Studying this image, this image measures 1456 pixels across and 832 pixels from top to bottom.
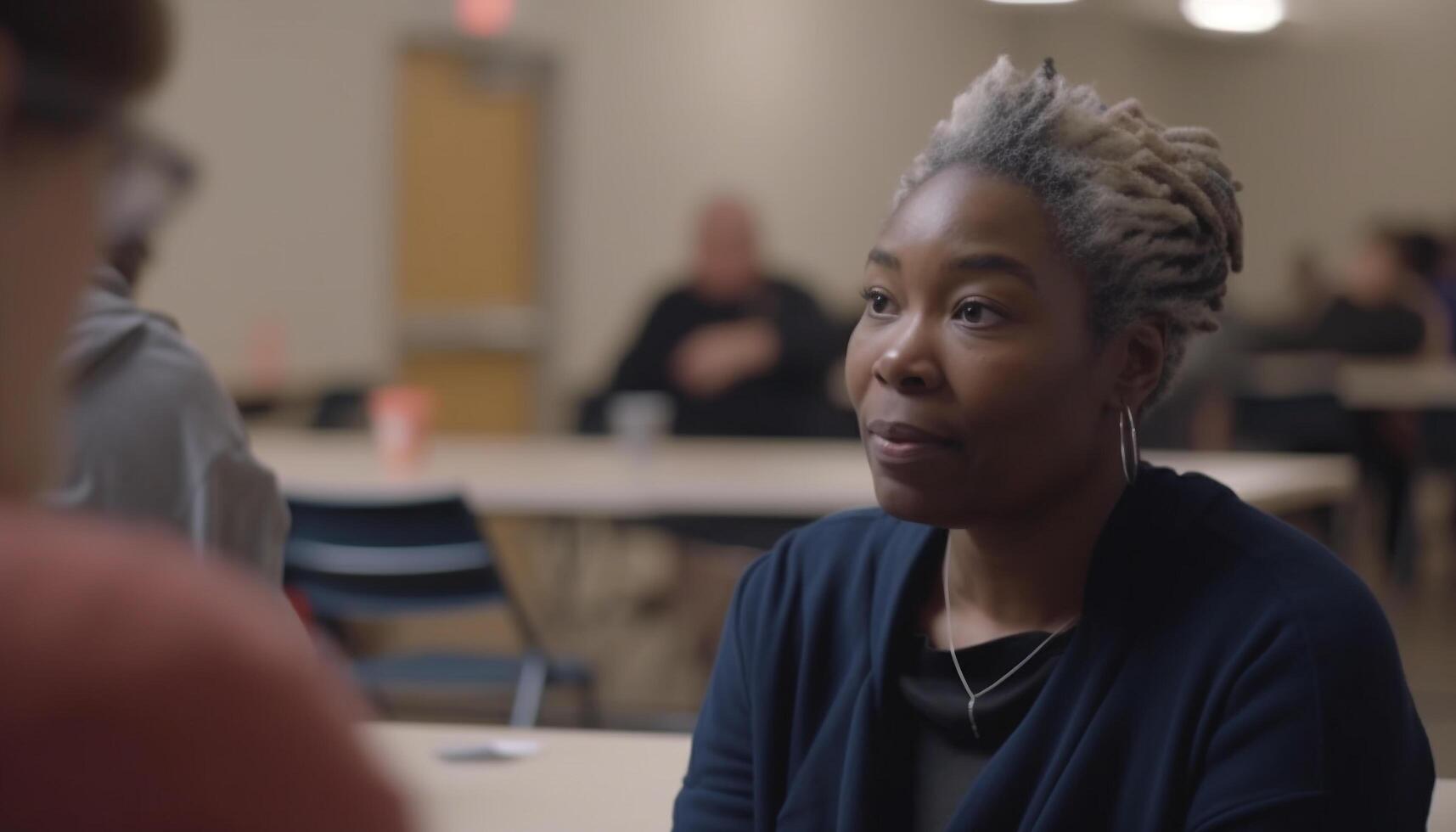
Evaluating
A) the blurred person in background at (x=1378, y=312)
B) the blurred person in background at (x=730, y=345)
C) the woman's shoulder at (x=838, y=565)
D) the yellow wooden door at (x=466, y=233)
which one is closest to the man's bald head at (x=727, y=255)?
the blurred person in background at (x=730, y=345)

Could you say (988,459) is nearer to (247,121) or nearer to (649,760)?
(649,760)

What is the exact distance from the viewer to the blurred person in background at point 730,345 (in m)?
4.94

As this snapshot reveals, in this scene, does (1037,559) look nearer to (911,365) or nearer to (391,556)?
(911,365)

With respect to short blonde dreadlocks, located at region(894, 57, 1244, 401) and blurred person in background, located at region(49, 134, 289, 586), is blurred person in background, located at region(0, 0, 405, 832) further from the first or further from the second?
blurred person in background, located at region(49, 134, 289, 586)

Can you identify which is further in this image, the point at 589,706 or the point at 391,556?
the point at 589,706

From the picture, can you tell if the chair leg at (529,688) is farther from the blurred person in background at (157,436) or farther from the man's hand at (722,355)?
the blurred person in background at (157,436)

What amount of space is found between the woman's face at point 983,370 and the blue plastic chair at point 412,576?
7.04 ft

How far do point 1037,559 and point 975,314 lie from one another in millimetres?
202

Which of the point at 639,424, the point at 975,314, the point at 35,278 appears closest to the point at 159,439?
the point at 975,314

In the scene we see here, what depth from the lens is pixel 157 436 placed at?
1.52 meters

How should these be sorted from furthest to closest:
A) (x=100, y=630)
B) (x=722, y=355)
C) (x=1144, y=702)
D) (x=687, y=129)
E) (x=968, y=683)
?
(x=687, y=129)
(x=722, y=355)
(x=968, y=683)
(x=1144, y=702)
(x=100, y=630)

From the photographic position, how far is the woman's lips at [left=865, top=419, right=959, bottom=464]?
1234 mm

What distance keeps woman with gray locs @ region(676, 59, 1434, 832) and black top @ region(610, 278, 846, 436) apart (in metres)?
3.61

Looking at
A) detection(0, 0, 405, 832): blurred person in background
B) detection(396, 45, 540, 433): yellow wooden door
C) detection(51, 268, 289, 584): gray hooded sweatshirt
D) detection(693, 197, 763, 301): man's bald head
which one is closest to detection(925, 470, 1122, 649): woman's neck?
detection(51, 268, 289, 584): gray hooded sweatshirt
